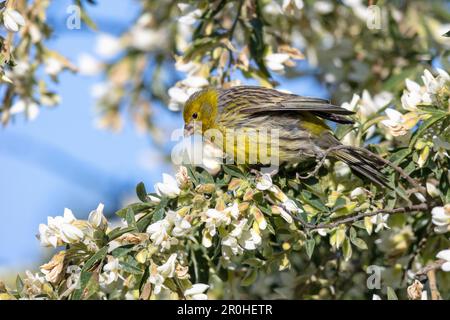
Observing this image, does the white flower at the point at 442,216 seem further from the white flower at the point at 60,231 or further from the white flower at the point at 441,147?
the white flower at the point at 60,231

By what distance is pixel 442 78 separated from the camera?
3148mm

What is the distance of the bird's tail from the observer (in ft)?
A: 10.6

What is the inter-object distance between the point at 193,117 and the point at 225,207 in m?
1.28

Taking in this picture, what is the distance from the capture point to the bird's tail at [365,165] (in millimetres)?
3234

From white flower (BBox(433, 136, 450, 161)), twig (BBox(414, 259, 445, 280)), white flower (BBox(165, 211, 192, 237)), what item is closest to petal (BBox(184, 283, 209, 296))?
white flower (BBox(165, 211, 192, 237))

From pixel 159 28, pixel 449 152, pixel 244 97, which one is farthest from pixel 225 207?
pixel 159 28

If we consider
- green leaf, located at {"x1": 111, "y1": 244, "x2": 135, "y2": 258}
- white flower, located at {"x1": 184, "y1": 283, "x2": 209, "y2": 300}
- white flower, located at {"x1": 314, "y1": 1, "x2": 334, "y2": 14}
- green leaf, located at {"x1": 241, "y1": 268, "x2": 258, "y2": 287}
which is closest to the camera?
green leaf, located at {"x1": 111, "y1": 244, "x2": 135, "y2": 258}

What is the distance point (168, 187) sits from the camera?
3.13m

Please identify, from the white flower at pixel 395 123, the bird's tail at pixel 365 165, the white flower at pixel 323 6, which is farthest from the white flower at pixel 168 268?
the white flower at pixel 323 6

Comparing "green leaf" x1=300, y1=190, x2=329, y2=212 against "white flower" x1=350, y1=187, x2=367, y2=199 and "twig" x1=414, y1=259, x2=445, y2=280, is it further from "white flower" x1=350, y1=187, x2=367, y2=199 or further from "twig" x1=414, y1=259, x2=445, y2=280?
"twig" x1=414, y1=259, x2=445, y2=280

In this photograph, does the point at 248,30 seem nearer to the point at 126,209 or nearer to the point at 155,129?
the point at 126,209

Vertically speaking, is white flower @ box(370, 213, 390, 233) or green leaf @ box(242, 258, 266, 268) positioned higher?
white flower @ box(370, 213, 390, 233)

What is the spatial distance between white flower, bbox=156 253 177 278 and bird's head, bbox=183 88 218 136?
127 centimetres
